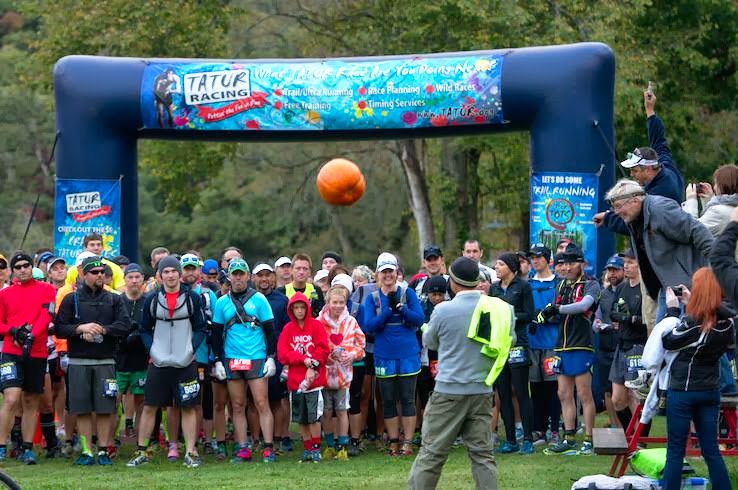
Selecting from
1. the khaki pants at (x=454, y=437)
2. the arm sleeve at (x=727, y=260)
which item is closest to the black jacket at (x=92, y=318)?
the khaki pants at (x=454, y=437)

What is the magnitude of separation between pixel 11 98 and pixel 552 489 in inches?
1532

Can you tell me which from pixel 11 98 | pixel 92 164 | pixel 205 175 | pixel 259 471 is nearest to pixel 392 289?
pixel 259 471

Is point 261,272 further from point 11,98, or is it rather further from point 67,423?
point 11,98

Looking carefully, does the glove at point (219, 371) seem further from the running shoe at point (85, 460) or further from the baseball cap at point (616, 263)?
the baseball cap at point (616, 263)

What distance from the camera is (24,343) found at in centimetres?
1259

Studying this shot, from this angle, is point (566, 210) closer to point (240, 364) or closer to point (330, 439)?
point (330, 439)

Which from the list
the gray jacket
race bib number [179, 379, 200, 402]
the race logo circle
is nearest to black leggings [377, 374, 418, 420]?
race bib number [179, 379, 200, 402]

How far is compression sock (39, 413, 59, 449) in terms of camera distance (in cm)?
1338

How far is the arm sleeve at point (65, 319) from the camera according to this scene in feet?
40.8

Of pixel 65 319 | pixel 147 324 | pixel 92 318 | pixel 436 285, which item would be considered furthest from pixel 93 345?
pixel 436 285

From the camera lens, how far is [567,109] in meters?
15.7

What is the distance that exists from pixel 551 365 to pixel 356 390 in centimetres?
205

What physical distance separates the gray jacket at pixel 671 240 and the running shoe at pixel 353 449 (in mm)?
4636

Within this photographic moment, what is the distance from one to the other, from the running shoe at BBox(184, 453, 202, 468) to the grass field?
2.8 inches
